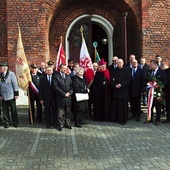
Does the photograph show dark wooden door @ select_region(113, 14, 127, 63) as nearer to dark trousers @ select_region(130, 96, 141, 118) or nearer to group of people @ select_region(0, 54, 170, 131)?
group of people @ select_region(0, 54, 170, 131)

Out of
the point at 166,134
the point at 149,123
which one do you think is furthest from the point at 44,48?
the point at 166,134

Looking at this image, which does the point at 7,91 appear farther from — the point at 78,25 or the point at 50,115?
the point at 78,25

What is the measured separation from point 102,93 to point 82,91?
0.90 metres

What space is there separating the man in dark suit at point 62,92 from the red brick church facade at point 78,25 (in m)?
3.57

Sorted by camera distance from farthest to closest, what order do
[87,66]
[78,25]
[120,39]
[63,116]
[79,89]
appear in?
[78,25], [120,39], [87,66], [79,89], [63,116]

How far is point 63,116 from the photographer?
27.5 feet

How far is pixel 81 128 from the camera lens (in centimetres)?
828

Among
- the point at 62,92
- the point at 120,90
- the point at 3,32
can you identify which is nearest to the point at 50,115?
the point at 62,92

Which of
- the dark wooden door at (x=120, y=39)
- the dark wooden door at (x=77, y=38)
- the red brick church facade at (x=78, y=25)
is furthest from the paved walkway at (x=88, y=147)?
the dark wooden door at (x=77, y=38)

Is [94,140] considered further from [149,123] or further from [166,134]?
[149,123]

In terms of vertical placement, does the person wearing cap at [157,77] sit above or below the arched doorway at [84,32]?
below

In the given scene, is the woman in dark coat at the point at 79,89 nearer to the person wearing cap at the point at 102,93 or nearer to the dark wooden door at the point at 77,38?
the person wearing cap at the point at 102,93

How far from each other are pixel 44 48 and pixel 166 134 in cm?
606

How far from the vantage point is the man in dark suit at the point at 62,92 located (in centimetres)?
810
